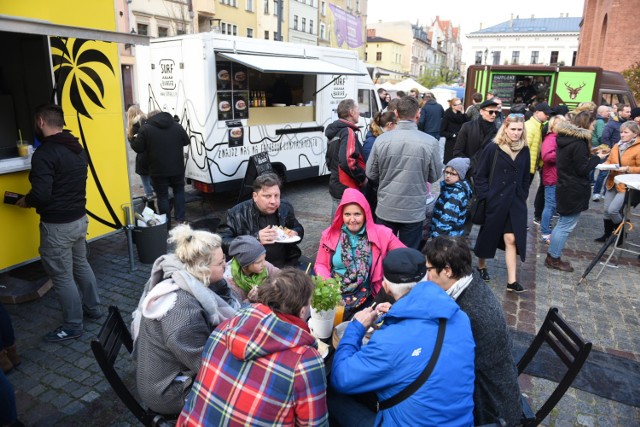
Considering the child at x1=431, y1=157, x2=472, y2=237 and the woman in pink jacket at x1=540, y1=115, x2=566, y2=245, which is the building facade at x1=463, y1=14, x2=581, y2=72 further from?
the child at x1=431, y1=157, x2=472, y2=237

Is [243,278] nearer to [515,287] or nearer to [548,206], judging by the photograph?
[515,287]

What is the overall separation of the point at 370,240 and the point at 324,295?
1.26m

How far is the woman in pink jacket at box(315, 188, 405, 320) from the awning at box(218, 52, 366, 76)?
4256 mm

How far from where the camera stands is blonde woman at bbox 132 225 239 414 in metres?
2.24

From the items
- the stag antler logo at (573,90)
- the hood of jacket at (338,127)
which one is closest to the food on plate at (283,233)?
the hood of jacket at (338,127)

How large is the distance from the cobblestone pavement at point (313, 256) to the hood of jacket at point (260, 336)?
1849 millimetres

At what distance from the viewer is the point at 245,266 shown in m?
3.08

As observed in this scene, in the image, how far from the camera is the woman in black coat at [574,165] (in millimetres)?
5438

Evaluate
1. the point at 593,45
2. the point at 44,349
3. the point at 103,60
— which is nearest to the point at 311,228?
the point at 103,60

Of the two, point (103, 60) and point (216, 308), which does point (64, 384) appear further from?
point (103, 60)

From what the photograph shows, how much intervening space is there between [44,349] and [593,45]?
3698 cm

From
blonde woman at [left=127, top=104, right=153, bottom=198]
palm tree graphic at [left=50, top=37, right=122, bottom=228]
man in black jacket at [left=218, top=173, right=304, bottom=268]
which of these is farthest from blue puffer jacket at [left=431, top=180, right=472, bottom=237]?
blonde woman at [left=127, top=104, right=153, bottom=198]

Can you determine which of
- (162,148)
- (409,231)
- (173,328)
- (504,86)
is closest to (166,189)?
(162,148)

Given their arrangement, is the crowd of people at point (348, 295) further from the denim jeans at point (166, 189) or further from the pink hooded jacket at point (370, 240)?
the denim jeans at point (166, 189)
